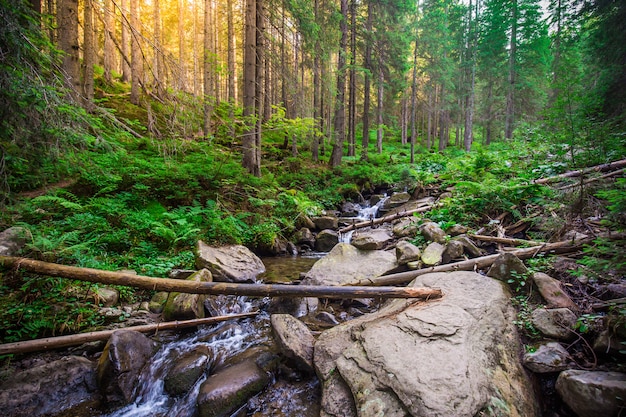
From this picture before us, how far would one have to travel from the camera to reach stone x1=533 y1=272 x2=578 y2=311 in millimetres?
3295

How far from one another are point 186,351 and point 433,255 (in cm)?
451

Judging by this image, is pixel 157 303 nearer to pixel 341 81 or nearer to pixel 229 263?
pixel 229 263

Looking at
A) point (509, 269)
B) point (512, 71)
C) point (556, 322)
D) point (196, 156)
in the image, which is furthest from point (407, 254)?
point (512, 71)

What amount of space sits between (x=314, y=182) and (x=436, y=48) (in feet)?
56.9

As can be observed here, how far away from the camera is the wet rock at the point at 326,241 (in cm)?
907

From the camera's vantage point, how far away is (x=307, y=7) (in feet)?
33.1

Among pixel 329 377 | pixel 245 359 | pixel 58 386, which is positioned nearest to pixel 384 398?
pixel 329 377

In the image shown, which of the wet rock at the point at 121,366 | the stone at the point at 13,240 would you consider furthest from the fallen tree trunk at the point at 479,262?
the stone at the point at 13,240

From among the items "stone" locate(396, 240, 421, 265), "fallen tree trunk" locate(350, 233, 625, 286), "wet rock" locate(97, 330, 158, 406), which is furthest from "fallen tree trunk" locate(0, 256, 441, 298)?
"stone" locate(396, 240, 421, 265)

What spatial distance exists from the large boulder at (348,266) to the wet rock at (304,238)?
2.56 m

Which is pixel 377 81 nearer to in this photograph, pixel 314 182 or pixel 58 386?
pixel 314 182

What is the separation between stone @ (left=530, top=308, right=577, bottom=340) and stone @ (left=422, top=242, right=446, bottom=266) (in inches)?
77.8

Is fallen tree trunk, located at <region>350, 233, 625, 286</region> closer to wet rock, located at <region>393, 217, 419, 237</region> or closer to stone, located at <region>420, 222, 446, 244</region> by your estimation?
stone, located at <region>420, 222, 446, 244</region>

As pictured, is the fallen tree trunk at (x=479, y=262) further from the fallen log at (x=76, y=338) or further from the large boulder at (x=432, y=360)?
the fallen log at (x=76, y=338)
